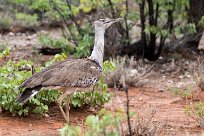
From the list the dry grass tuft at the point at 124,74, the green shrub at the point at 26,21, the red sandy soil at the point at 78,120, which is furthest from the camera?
Result: the green shrub at the point at 26,21

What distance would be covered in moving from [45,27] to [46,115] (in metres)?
11.3

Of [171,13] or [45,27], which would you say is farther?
[45,27]

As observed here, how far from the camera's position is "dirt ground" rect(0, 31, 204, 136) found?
611cm

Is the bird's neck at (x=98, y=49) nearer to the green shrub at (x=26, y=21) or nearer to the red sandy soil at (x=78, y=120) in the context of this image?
the red sandy soil at (x=78, y=120)

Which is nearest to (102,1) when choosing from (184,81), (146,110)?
(184,81)

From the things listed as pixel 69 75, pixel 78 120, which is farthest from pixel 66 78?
pixel 78 120

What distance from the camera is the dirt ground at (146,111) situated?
241 inches

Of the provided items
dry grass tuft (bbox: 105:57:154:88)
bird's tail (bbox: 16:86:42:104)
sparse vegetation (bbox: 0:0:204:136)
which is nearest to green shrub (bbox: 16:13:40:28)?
sparse vegetation (bbox: 0:0:204:136)

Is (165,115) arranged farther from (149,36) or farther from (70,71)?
(149,36)

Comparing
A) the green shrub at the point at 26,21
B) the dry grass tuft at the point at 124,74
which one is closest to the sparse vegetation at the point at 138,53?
the dry grass tuft at the point at 124,74

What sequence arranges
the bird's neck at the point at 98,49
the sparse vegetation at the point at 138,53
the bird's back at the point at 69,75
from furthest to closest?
1. the sparse vegetation at the point at 138,53
2. the bird's neck at the point at 98,49
3. the bird's back at the point at 69,75

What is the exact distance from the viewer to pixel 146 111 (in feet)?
23.7

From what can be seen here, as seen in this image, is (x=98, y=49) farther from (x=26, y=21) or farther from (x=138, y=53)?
(x=26, y=21)

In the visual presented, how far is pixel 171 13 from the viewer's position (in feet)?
37.8
